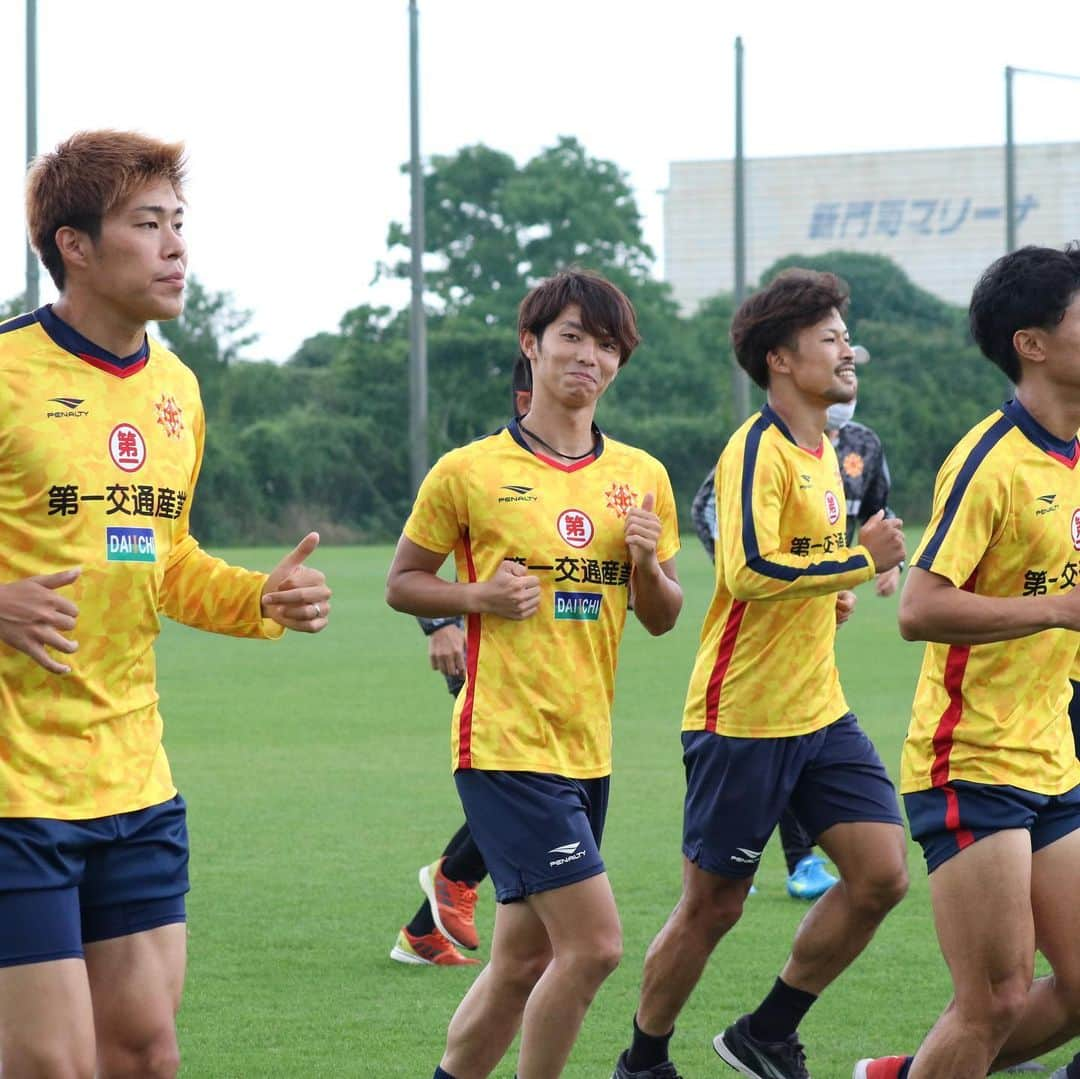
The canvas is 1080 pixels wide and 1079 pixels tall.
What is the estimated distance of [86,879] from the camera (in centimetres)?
406

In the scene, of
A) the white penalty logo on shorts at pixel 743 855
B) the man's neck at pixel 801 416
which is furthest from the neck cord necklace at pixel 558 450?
the white penalty logo on shorts at pixel 743 855

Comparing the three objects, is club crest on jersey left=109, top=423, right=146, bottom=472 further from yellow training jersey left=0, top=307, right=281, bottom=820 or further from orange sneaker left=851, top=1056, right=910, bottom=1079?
orange sneaker left=851, top=1056, right=910, bottom=1079

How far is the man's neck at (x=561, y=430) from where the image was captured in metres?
5.18

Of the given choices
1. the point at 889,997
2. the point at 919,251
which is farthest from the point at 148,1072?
the point at 919,251

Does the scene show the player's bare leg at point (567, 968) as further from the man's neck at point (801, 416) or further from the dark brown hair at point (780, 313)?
the dark brown hair at point (780, 313)

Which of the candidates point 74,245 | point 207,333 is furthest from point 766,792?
point 207,333

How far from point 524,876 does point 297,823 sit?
5.07 m

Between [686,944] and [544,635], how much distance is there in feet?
3.99

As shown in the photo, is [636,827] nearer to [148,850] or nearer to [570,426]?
[570,426]

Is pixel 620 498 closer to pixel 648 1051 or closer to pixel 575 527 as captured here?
pixel 575 527

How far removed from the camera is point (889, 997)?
6449mm

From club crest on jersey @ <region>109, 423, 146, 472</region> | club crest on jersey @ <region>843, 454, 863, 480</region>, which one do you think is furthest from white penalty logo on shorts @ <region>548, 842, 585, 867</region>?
club crest on jersey @ <region>843, 454, 863, 480</region>

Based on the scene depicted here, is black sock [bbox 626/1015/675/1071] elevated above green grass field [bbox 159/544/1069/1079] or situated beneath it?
elevated above

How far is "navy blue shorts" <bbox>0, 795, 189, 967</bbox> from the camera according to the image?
12.8 feet
